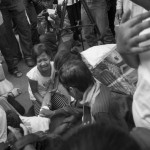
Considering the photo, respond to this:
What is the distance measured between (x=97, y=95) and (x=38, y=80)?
4.10 feet

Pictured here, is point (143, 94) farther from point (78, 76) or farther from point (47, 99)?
point (47, 99)

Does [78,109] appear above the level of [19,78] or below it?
above

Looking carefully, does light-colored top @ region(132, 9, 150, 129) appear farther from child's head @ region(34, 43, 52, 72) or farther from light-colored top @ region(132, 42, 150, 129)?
child's head @ region(34, 43, 52, 72)

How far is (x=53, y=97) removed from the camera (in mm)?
2750

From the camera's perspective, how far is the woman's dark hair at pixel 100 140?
644 millimetres

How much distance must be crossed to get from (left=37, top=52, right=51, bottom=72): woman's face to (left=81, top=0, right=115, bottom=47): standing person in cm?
96

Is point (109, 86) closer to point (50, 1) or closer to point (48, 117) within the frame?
point (48, 117)

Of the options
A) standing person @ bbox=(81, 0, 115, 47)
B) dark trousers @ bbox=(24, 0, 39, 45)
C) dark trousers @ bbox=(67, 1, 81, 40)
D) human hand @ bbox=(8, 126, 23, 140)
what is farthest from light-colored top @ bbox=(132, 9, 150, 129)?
dark trousers @ bbox=(24, 0, 39, 45)

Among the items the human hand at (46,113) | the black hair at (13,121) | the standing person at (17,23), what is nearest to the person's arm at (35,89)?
the human hand at (46,113)

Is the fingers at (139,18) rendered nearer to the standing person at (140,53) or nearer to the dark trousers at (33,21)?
the standing person at (140,53)

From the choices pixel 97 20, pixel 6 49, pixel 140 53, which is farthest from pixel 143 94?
pixel 6 49

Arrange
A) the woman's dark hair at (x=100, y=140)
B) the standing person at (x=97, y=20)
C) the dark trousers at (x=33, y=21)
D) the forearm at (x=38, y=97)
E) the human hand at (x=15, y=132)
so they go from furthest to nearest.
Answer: the dark trousers at (x=33, y=21)
the standing person at (x=97, y=20)
the forearm at (x=38, y=97)
the human hand at (x=15, y=132)
the woman's dark hair at (x=100, y=140)

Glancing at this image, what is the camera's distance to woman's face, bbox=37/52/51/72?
8.96ft

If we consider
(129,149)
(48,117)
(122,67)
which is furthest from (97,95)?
(129,149)
